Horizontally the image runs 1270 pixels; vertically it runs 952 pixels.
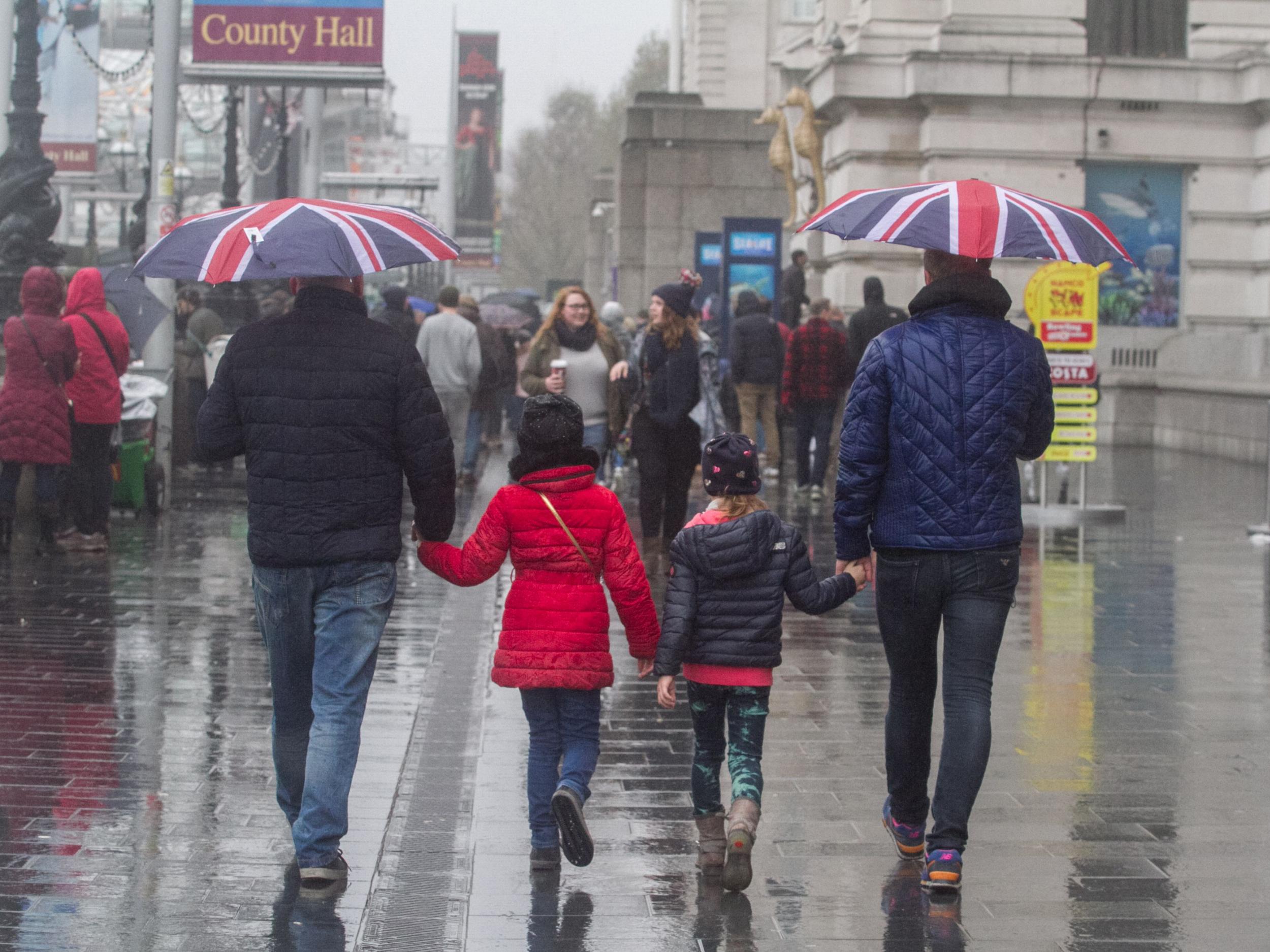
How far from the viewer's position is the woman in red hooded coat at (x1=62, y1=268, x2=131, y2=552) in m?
11.6

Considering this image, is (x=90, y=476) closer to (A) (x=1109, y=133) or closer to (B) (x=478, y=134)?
(A) (x=1109, y=133)

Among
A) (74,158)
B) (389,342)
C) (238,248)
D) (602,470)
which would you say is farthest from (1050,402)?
(74,158)

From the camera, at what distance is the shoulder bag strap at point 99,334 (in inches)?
460

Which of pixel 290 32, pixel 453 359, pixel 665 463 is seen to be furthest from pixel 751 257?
pixel 665 463

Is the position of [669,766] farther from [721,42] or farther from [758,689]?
[721,42]

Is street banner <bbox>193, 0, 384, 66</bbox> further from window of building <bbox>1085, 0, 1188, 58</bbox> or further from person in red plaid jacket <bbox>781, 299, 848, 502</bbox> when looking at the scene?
window of building <bbox>1085, 0, 1188, 58</bbox>

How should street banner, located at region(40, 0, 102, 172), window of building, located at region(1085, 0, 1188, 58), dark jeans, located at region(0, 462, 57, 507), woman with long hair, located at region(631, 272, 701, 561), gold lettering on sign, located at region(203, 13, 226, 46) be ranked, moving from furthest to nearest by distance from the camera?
street banner, located at region(40, 0, 102, 172)
window of building, located at region(1085, 0, 1188, 58)
gold lettering on sign, located at region(203, 13, 226, 46)
dark jeans, located at region(0, 462, 57, 507)
woman with long hair, located at region(631, 272, 701, 561)

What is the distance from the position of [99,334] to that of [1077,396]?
7.32m

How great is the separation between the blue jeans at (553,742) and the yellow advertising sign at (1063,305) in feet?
31.5

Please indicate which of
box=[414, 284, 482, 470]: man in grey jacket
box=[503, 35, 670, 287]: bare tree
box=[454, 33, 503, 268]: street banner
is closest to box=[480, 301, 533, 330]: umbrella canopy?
box=[414, 284, 482, 470]: man in grey jacket

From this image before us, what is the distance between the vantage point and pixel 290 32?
16.3 metres

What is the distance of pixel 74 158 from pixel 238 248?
28202mm

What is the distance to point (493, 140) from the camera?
69688 mm

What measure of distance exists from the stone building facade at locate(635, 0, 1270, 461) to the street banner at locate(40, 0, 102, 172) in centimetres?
1252
